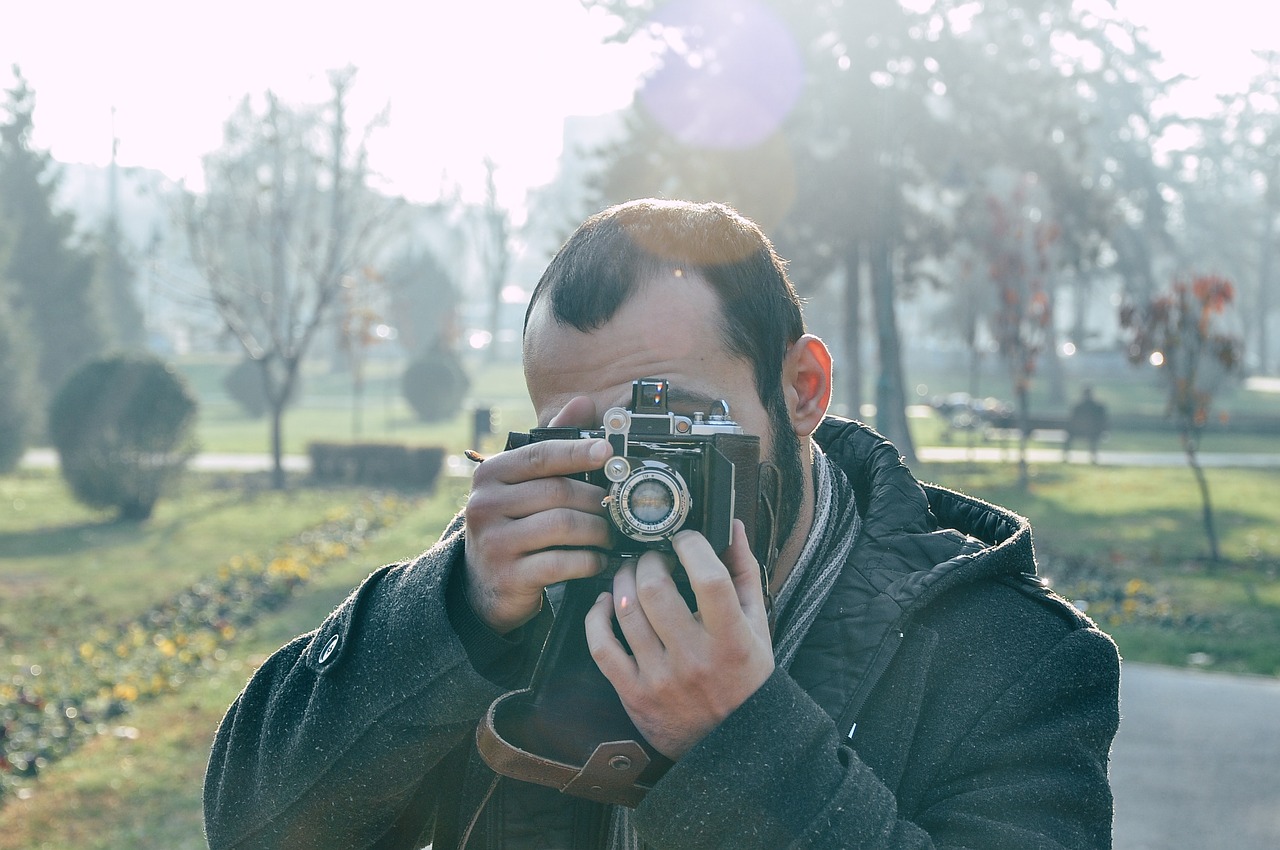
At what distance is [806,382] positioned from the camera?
188 cm

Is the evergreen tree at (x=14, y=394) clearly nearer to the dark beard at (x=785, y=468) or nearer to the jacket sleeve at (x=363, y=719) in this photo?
the jacket sleeve at (x=363, y=719)

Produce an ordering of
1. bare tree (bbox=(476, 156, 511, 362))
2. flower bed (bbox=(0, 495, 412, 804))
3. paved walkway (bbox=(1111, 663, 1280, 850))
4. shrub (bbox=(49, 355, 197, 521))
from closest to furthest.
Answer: paved walkway (bbox=(1111, 663, 1280, 850))
flower bed (bbox=(0, 495, 412, 804))
shrub (bbox=(49, 355, 197, 521))
bare tree (bbox=(476, 156, 511, 362))

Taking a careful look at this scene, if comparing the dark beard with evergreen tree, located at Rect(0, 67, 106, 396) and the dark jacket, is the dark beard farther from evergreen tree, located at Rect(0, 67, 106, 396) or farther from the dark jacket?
evergreen tree, located at Rect(0, 67, 106, 396)

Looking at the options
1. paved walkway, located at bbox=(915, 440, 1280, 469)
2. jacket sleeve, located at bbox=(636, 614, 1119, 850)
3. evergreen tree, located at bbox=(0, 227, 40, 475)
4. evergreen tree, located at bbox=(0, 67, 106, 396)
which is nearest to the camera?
jacket sleeve, located at bbox=(636, 614, 1119, 850)

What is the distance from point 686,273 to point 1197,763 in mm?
4599

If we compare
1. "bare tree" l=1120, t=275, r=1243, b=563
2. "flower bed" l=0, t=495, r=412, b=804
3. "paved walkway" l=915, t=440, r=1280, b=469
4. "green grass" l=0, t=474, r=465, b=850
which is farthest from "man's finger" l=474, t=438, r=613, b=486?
"paved walkway" l=915, t=440, r=1280, b=469

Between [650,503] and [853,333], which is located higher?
[853,333]

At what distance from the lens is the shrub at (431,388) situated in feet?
110

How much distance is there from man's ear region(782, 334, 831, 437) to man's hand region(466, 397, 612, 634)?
343mm

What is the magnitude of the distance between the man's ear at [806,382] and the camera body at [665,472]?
200 mm

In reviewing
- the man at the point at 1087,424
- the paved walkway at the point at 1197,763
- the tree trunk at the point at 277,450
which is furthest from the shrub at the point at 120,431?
the man at the point at 1087,424

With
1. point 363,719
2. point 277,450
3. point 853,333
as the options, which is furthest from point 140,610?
point 853,333

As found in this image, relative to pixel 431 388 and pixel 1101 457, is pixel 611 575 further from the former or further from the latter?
pixel 431 388

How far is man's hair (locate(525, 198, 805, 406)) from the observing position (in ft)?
5.77
